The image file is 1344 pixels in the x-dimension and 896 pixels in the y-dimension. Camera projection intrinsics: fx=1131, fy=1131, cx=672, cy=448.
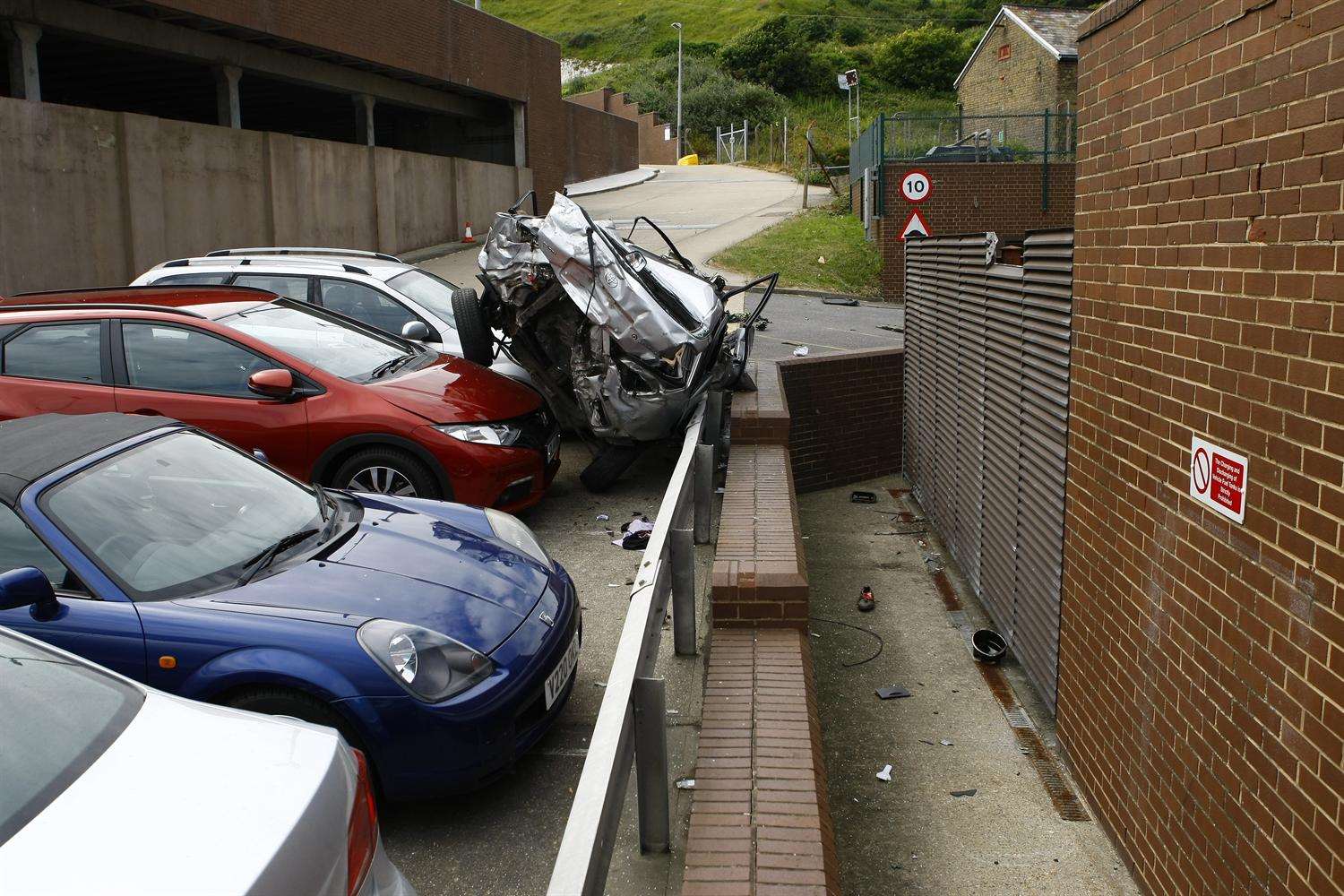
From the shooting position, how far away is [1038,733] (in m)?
5.72

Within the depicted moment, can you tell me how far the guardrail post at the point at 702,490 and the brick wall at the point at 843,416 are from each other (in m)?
3.01

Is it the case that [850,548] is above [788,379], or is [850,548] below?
below

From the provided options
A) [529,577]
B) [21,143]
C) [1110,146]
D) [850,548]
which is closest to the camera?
[1110,146]

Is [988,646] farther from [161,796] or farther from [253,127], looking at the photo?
[253,127]

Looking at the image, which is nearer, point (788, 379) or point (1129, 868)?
point (1129, 868)

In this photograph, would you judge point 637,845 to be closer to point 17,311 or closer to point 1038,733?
point 1038,733

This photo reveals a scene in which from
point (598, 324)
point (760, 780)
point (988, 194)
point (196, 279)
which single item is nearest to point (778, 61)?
point (988, 194)

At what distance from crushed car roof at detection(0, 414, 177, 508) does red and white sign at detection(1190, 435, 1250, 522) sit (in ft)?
13.4

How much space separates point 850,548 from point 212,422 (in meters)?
4.93

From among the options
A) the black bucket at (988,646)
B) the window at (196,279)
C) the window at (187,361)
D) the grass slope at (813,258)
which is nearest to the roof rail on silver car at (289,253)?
the window at (196,279)

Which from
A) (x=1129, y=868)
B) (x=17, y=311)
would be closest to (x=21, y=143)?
(x=17, y=311)

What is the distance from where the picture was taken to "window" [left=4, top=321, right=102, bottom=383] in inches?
281

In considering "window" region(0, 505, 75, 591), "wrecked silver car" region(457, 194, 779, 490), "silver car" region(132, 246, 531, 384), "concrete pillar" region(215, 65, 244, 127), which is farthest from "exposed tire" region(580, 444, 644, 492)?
"concrete pillar" region(215, 65, 244, 127)

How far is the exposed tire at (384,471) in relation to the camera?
24.4 feet
